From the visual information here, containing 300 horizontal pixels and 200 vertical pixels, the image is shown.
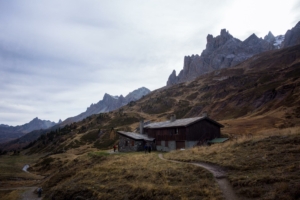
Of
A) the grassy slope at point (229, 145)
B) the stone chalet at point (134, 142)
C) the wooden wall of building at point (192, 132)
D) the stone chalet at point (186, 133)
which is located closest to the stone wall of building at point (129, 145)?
the stone chalet at point (134, 142)

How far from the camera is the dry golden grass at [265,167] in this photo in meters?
13.1

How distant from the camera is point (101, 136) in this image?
96312 mm

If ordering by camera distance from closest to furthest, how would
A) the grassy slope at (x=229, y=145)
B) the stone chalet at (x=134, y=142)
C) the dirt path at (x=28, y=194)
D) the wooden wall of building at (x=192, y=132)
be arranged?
the grassy slope at (x=229, y=145) → the dirt path at (x=28, y=194) → the wooden wall of building at (x=192, y=132) → the stone chalet at (x=134, y=142)

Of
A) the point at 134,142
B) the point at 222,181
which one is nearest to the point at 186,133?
the point at 134,142

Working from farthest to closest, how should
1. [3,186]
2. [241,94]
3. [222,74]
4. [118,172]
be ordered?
[222,74]
[241,94]
[3,186]
[118,172]

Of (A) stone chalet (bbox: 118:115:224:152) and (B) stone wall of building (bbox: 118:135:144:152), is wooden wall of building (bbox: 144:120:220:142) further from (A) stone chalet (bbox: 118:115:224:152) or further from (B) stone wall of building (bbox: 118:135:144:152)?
(B) stone wall of building (bbox: 118:135:144:152)

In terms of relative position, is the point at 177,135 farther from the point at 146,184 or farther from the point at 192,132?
the point at 146,184

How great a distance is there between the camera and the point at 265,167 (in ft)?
56.0

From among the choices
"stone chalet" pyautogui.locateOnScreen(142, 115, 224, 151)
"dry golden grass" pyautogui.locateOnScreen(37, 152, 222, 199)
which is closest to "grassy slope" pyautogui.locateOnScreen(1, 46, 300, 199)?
"dry golden grass" pyautogui.locateOnScreen(37, 152, 222, 199)

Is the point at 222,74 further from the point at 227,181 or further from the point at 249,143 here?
the point at 227,181

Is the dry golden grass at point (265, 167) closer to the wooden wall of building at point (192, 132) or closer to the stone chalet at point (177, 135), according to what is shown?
the wooden wall of building at point (192, 132)

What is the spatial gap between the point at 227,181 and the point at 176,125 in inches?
1047

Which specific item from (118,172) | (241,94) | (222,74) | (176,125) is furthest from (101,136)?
(222,74)

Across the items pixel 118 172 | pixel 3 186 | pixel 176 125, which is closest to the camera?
pixel 118 172
